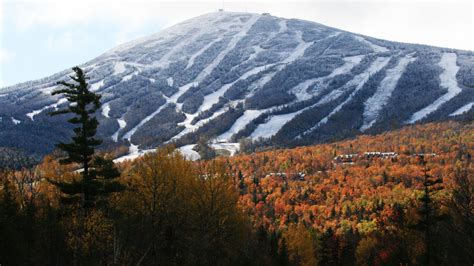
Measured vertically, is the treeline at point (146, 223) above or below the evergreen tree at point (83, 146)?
below

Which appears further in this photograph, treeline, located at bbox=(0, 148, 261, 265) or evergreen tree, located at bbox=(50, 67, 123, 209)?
treeline, located at bbox=(0, 148, 261, 265)

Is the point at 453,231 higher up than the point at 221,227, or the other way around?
the point at 453,231

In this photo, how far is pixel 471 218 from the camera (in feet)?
61.6

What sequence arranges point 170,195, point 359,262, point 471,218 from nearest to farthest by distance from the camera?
point 471,218 → point 170,195 → point 359,262

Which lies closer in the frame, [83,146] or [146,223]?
[83,146]

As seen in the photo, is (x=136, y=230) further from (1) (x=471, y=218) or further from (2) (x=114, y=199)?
(1) (x=471, y=218)

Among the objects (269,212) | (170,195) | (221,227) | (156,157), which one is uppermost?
(156,157)

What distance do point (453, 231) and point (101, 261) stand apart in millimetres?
28579

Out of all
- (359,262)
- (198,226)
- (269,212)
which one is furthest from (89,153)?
(269,212)

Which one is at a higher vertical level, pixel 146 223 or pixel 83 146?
pixel 83 146

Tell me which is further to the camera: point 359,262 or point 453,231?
point 359,262

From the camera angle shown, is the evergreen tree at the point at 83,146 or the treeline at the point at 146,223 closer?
the evergreen tree at the point at 83,146

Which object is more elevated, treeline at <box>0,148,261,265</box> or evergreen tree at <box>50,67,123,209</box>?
evergreen tree at <box>50,67,123,209</box>

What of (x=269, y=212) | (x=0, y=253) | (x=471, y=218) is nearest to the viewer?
(x=471, y=218)
